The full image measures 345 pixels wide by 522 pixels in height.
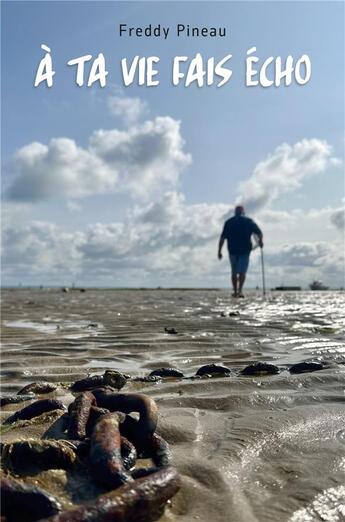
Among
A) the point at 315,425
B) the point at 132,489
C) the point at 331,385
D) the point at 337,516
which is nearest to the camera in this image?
the point at 132,489

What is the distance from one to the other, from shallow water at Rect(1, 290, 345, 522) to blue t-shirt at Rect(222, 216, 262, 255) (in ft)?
37.4

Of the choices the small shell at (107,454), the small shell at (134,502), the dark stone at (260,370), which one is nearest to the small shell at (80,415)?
the small shell at (107,454)

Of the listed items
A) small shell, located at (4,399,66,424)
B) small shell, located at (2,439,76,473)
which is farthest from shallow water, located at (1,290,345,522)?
small shell, located at (2,439,76,473)

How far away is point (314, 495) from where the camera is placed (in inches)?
74.1

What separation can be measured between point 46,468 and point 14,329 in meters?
6.69

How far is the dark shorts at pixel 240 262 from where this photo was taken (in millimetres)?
18484

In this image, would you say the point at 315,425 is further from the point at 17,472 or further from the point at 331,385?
the point at 17,472

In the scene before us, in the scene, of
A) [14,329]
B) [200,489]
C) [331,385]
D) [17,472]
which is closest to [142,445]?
[200,489]

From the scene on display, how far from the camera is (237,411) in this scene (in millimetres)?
3041

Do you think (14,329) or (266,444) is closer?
(266,444)

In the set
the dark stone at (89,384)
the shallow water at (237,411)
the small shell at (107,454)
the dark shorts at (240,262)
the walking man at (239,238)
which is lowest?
the shallow water at (237,411)

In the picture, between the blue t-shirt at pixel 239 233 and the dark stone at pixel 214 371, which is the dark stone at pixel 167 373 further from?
the blue t-shirt at pixel 239 233

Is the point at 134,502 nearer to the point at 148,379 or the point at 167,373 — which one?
the point at 148,379

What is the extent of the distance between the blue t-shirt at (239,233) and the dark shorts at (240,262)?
15 cm
